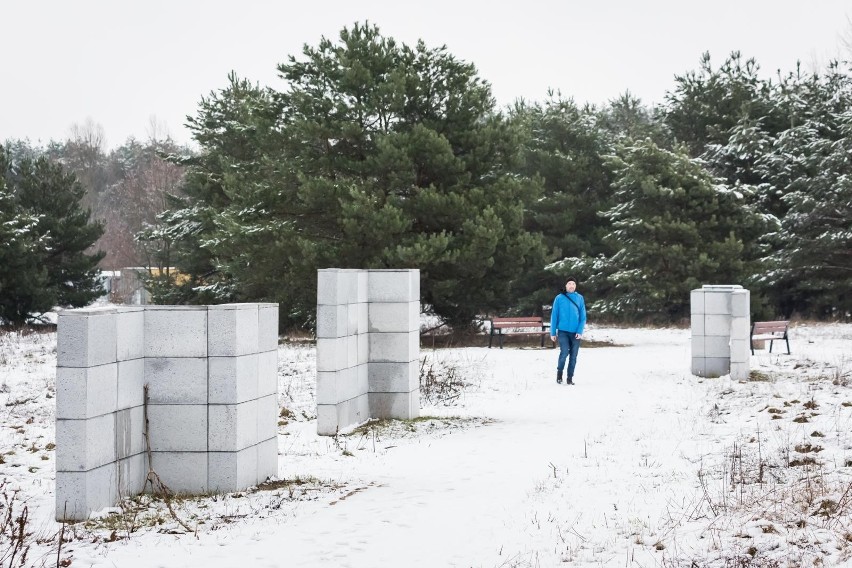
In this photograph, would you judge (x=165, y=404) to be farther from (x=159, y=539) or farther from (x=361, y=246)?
(x=361, y=246)

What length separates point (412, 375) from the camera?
13336mm

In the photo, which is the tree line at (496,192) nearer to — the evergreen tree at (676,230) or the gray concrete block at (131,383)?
the evergreen tree at (676,230)

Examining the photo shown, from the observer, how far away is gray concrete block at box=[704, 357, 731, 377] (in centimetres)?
1692

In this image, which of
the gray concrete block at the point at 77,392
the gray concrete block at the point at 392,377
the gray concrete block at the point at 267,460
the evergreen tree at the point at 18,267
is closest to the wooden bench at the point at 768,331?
the gray concrete block at the point at 392,377

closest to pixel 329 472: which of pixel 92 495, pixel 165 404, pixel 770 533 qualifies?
pixel 165 404

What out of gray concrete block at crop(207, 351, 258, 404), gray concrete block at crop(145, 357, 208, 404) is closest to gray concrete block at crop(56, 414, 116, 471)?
gray concrete block at crop(145, 357, 208, 404)

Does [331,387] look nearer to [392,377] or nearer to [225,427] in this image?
[392,377]

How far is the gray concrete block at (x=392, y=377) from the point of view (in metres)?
13.2

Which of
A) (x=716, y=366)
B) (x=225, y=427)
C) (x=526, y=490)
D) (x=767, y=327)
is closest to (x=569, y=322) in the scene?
(x=716, y=366)

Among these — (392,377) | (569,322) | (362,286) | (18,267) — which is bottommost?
(392,377)

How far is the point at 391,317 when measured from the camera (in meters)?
13.2

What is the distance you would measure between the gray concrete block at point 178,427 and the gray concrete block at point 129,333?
566mm

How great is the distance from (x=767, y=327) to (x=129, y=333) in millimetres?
16017

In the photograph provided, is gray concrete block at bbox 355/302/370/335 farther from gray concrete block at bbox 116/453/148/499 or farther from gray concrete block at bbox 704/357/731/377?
gray concrete block at bbox 704/357/731/377
